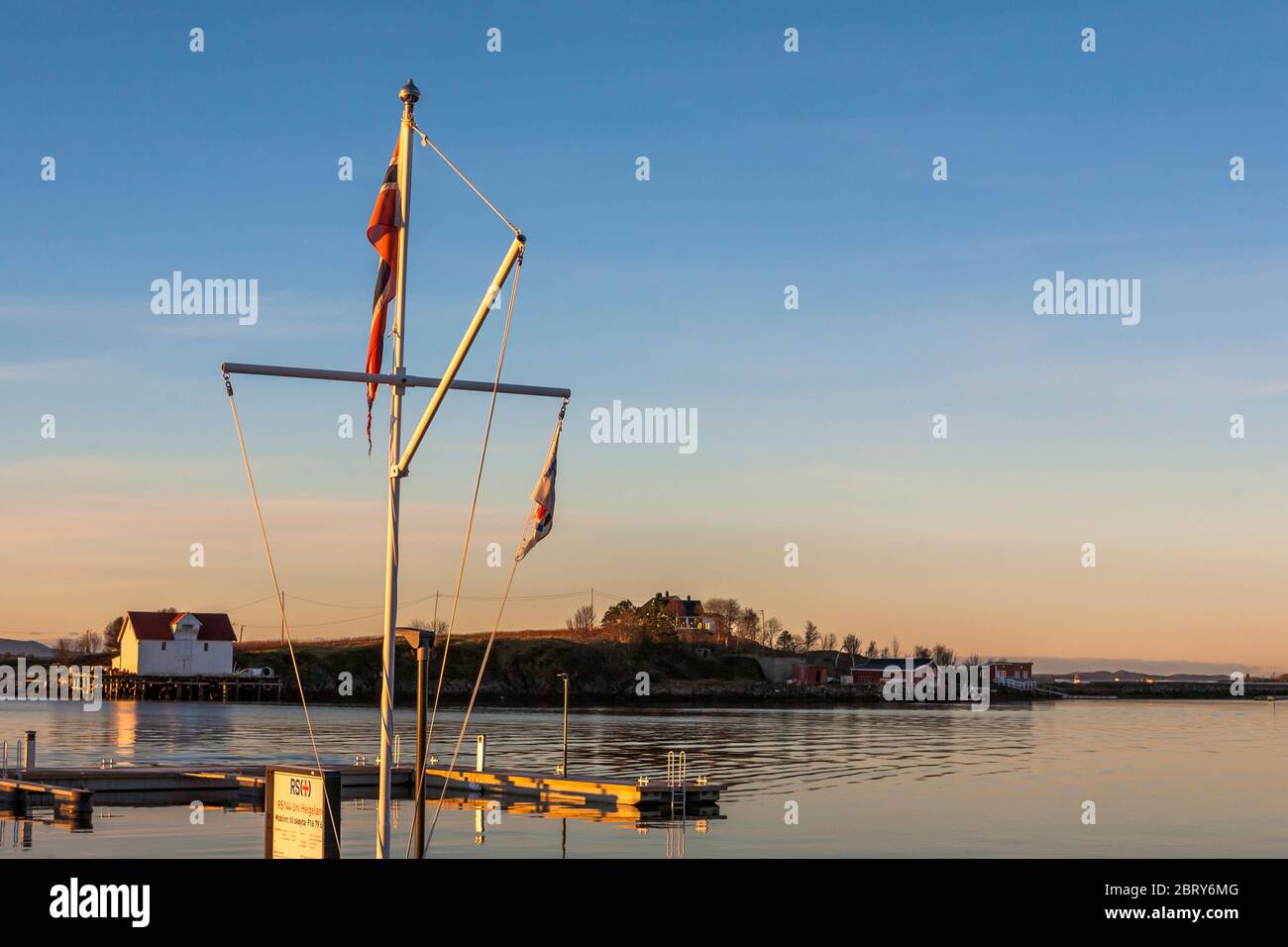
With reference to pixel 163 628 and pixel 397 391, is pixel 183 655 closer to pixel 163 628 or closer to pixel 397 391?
pixel 163 628

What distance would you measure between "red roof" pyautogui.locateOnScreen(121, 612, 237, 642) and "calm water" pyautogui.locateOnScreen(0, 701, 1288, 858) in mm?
25020

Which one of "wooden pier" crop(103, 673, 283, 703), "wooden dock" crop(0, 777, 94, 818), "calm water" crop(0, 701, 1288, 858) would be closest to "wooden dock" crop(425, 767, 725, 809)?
"calm water" crop(0, 701, 1288, 858)

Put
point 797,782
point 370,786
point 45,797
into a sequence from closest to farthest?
point 45,797, point 370,786, point 797,782

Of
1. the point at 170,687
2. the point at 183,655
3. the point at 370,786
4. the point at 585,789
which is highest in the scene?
the point at 585,789

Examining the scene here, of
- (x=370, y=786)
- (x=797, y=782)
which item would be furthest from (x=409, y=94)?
(x=797, y=782)

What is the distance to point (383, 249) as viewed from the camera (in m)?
22.2

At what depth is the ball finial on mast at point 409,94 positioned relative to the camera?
2205cm

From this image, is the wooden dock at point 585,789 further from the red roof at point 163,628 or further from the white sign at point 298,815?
the red roof at point 163,628

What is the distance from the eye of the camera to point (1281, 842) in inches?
2297

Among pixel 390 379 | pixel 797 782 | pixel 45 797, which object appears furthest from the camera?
pixel 797 782

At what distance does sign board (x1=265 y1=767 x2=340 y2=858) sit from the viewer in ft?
69.9

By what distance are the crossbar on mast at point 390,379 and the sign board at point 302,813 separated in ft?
19.3

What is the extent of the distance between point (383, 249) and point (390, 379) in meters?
2.16
